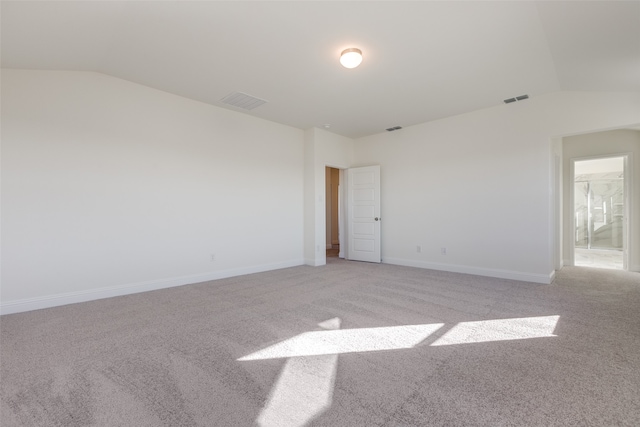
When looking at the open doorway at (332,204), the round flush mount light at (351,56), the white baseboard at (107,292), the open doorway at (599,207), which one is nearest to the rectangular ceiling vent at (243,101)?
the round flush mount light at (351,56)

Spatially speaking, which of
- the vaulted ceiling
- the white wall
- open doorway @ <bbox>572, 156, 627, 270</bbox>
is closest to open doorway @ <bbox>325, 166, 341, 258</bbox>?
the white wall

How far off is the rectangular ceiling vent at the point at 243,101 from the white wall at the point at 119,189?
0.37 metres

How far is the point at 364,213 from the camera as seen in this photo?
637cm

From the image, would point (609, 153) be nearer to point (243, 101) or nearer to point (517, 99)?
point (517, 99)

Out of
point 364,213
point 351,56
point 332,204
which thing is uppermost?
point 351,56

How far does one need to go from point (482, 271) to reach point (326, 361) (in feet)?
12.8

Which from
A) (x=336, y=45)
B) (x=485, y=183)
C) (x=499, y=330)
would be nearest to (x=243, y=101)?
(x=336, y=45)

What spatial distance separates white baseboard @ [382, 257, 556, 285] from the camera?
4312 millimetres

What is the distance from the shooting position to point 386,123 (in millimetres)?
5566

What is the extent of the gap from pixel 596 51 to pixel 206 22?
3.88 m

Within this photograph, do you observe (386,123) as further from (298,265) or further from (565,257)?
(565,257)

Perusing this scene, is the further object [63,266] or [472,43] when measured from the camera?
[63,266]

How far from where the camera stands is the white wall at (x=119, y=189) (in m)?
3.12

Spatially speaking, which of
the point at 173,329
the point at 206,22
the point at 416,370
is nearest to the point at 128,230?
the point at 173,329
